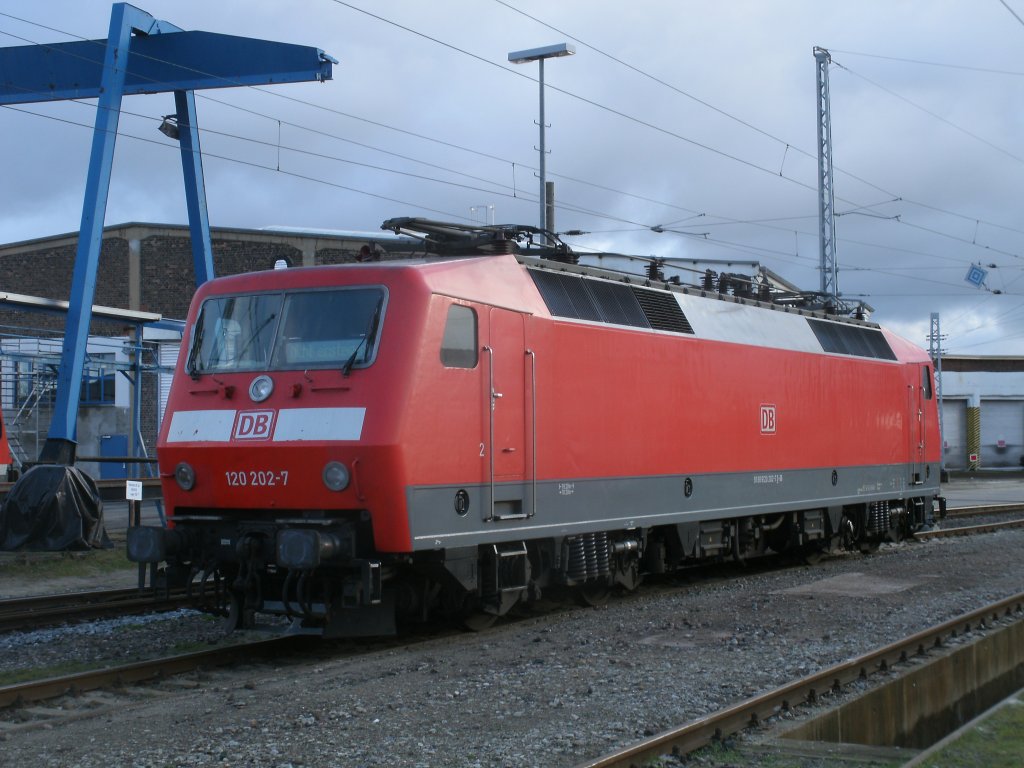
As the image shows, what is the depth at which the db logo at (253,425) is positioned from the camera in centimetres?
968

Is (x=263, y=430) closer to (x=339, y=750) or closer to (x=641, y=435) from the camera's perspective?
(x=339, y=750)

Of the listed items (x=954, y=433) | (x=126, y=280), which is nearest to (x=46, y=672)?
(x=126, y=280)

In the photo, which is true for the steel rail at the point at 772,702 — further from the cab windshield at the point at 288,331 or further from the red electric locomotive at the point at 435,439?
the cab windshield at the point at 288,331

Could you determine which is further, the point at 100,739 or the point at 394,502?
the point at 394,502

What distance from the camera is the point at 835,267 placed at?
90.4ft

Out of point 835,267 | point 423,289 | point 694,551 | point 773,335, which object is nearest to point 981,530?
point 835,267

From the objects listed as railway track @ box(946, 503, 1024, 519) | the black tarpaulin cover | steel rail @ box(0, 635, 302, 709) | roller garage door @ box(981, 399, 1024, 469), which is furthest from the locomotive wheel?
roller garage door @ box(981, 399, 1024, 469)

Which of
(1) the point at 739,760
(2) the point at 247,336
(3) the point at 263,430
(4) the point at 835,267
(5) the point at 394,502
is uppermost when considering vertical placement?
(4) the point at 835,267

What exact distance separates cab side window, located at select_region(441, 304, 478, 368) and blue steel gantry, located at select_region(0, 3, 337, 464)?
8.30 meters

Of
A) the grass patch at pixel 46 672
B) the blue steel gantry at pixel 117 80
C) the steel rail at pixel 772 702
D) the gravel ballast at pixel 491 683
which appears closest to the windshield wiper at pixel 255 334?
the gravel ballast at pixel 491 683

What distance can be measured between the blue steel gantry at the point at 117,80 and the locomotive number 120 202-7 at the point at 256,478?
7.89m

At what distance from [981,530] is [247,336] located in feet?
57.4

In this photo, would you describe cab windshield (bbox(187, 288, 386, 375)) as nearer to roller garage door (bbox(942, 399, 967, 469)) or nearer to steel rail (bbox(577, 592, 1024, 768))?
steel rail (bbox(577, 592, 1024, 768))

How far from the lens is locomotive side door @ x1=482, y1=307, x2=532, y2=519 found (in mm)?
10180
